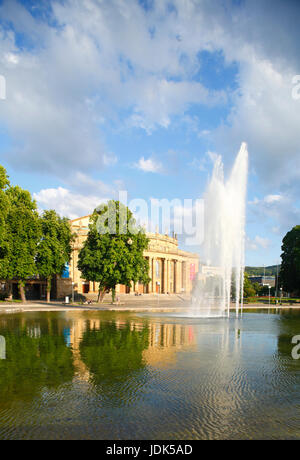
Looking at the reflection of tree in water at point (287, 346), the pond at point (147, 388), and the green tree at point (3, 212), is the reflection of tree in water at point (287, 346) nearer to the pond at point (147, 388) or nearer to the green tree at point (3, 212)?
the pond at point (147, 388)

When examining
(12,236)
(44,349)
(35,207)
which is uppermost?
(35,207)

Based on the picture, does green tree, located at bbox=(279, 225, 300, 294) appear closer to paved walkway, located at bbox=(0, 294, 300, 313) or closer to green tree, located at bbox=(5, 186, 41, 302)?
paved walkway, located at bbox=(0, 294, 300, 313)

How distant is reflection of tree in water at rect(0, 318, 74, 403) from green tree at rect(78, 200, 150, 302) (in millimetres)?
24645

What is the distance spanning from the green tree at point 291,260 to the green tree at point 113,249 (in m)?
41.4

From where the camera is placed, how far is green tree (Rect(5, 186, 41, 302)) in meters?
50.9

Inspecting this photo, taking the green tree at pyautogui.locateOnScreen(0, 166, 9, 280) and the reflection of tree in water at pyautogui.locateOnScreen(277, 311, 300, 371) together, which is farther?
the green tree at pyautogui.locateOnScreen(0, 166, 9, 280)

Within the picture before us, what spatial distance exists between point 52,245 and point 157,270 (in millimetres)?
41827

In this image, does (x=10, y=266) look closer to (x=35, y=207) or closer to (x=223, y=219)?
(x=35, y=207)

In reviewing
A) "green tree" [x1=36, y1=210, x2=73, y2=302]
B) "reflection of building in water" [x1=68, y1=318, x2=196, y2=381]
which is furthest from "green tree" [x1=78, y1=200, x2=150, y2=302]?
"reflection of building in water" [x1=68, y1=318, x2=196, y2=381]

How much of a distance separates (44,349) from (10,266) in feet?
118

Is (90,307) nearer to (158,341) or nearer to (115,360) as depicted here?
(158,341)

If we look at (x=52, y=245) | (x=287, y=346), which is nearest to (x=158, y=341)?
(x=287, y=346)

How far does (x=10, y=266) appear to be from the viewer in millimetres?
50781
